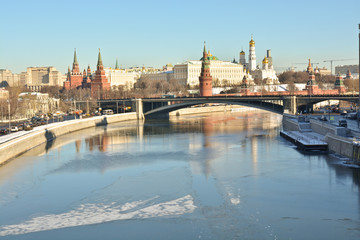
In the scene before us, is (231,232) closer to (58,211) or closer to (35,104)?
(58,211)

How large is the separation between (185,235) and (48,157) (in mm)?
14210

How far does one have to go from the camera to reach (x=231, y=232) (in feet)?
42.3

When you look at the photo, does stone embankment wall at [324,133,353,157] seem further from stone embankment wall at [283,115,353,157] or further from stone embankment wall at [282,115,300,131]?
stone embankment wall at [282,115,300,131]

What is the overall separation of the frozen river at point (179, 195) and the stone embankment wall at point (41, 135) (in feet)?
1.93

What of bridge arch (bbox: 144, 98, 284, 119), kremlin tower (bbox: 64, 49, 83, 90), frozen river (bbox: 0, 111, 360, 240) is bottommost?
frozen river (bbox: 0, 111, 360, 240)

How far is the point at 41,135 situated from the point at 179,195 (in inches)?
673

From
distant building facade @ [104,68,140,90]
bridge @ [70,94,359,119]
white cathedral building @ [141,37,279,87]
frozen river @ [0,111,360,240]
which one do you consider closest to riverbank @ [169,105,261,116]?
bridge @ [70,94,359,119]

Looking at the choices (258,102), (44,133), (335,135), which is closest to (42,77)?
(258,102)

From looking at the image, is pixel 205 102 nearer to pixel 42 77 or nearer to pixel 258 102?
pixel 258 102

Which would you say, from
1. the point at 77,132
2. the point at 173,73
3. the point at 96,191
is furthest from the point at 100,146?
the point at 173,73

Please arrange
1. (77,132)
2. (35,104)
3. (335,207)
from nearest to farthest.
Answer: (335,207), (77,132), (35,104)

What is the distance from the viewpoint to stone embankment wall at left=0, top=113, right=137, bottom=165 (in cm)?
2378

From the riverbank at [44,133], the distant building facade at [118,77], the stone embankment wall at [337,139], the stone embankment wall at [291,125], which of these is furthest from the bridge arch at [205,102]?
the distant building facade at [118,77]

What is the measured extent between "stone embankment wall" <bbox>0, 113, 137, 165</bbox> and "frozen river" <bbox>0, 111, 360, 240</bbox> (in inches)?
23.2
